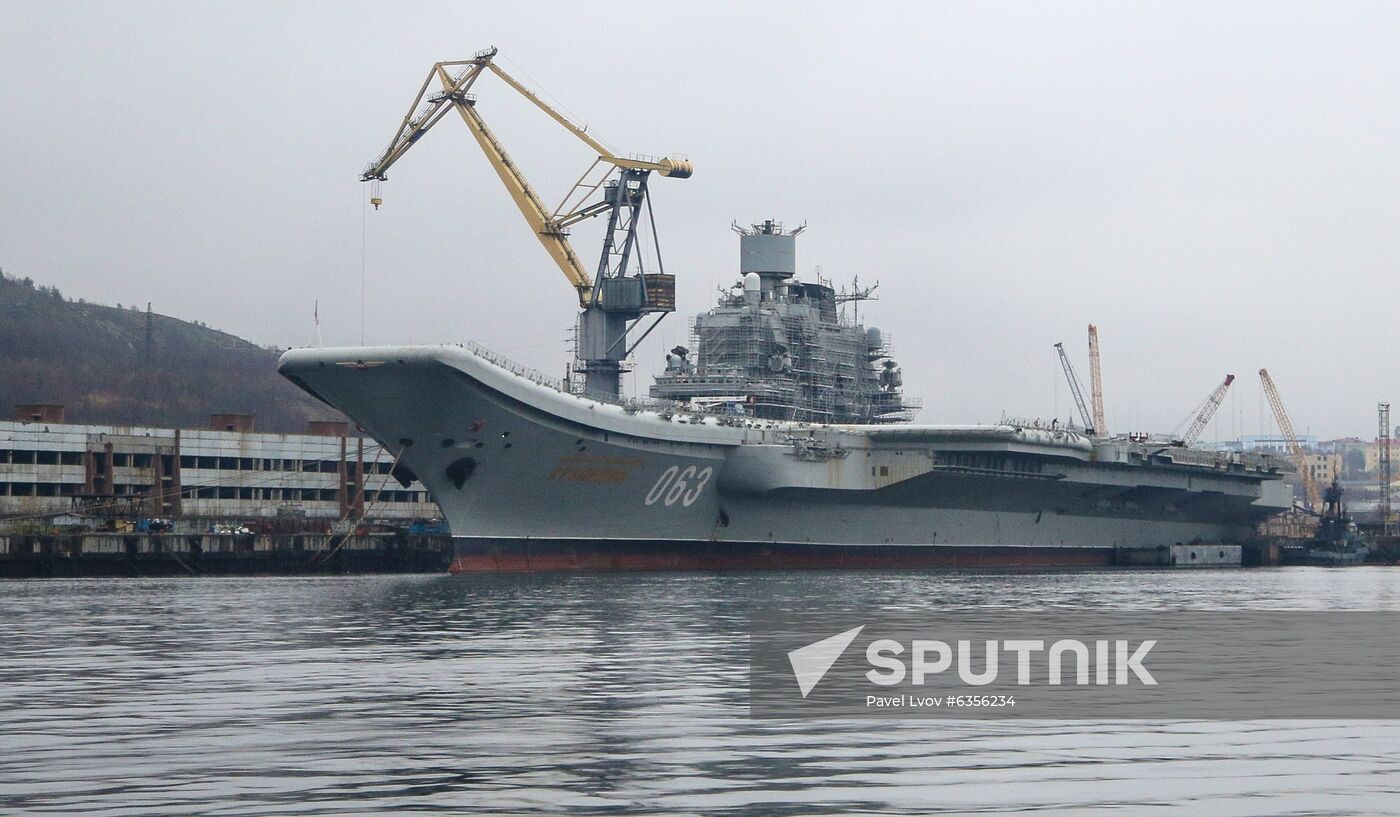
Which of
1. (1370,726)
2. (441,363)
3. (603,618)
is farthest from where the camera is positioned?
(441,363)

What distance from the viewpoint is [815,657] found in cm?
1933

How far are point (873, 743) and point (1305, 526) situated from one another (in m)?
102

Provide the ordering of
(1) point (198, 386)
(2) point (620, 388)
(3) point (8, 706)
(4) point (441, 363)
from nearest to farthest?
(3) point (8, 706) → (4) point (441, 363) → (2) point (620, 388) → (1) point (198, 386)

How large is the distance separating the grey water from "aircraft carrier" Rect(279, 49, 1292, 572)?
2183 cm

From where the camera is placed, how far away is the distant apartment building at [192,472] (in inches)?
2591

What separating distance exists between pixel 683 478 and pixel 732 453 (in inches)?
67.4

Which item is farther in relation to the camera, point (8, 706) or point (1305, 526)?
point (1305, 526)

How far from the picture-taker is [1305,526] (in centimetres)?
10788

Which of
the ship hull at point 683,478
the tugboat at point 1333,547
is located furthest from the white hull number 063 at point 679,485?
the tugboat at point 1333,547

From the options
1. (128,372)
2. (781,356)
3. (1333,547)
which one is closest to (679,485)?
(781,356)

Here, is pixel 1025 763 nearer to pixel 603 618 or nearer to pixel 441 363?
pixel 603 618

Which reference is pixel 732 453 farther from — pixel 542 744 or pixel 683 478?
pixel 542 744

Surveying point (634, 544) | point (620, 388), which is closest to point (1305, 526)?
point (620, 388)

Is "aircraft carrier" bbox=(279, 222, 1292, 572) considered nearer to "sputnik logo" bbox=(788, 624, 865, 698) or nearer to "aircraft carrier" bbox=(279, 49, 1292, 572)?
"aircraft carrier" bbox=(279, 49, 1292, 572)
